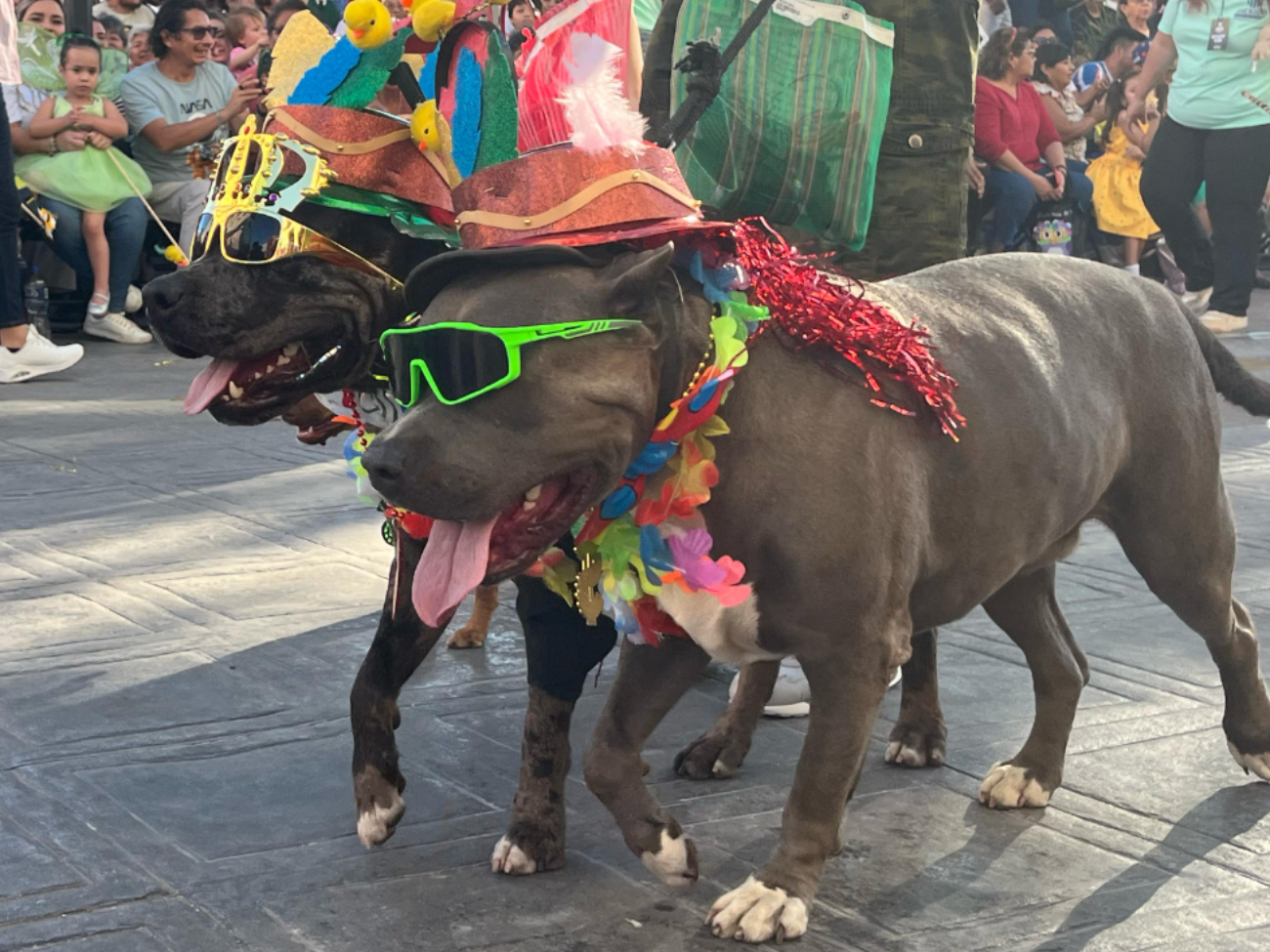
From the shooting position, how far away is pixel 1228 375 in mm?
4273

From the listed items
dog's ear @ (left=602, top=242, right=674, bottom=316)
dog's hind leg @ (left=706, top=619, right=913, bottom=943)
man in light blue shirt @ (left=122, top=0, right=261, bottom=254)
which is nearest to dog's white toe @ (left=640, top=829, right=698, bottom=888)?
dog's hind leg @ (left=706, top=619, right=913, bottom=943)

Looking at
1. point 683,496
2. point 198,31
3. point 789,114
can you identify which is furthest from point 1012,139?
point 683,496

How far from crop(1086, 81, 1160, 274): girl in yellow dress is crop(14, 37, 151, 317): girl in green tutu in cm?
827

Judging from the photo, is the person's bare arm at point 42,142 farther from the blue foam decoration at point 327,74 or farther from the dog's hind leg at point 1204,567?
the dog's hind leg at point 1204,567

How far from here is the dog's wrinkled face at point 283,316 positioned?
3.38 metres

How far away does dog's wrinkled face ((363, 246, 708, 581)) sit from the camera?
Answer: 2.81m

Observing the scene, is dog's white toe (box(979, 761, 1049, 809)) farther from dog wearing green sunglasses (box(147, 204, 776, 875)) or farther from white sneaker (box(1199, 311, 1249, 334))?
white sneaker (box(1199, 311, 1249, 334))

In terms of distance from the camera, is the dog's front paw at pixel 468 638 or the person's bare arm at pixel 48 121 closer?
the dog's front paw at pixel 468 638

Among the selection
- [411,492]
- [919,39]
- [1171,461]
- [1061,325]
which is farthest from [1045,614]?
[411,492]

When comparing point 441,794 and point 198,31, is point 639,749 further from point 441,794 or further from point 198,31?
point 198,31

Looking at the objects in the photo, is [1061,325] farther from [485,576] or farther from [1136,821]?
[485,576]

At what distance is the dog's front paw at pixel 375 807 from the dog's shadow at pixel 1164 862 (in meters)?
1.34

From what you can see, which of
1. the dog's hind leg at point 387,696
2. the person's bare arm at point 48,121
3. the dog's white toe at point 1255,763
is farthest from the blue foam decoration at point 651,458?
the person's bare arm at point 48,121

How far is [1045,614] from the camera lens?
4.16 m
